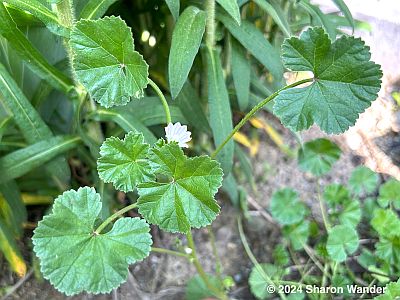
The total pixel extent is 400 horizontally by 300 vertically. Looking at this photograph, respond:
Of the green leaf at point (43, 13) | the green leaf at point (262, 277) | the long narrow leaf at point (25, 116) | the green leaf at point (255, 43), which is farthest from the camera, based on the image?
the green leaf at point (262, 277)

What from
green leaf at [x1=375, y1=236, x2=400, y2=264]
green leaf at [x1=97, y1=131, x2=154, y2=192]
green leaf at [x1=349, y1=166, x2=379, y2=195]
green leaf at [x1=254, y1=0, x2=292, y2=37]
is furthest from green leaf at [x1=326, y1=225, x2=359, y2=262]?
green leaf at [x1=97, y1=131, x2=154, y2=192]

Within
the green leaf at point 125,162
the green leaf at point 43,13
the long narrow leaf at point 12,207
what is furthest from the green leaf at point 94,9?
the long narrow leaf at point 12,207

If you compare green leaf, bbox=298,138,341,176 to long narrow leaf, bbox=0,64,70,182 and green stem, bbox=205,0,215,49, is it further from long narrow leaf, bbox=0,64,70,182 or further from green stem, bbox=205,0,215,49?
long narrow leaf, bbox=0,64,70,182

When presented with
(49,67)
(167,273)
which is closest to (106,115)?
(49,67)

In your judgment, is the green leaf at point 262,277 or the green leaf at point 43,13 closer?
the green leaf at point 43,13

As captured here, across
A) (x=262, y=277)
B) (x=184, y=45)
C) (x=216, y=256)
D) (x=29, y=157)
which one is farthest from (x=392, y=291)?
(x=29, y=157)

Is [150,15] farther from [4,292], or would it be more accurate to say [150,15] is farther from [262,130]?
[4,292]

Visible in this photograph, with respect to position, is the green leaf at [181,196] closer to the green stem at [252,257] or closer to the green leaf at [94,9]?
the green leaf at [94,9]
